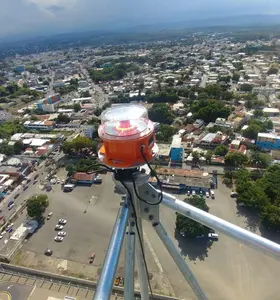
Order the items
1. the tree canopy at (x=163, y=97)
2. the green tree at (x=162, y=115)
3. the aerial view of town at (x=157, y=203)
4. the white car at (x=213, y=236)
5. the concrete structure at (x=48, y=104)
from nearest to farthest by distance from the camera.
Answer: the aerial view of town at (x=157, y=203), the white car at (x=213, y=236), the green tree at (x=162, y=115), the tree canopy at (x=163, y=97), the concrete structure at (x=48, y=104)

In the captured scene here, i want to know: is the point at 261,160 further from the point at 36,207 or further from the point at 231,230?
the point at 231,230

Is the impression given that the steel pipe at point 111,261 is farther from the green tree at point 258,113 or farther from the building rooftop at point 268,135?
the green tree at point 258,113

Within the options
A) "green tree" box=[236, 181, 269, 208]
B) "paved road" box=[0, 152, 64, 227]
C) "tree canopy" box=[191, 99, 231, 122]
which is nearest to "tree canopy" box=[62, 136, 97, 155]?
"paved road" box=[0, 152, 64, 227]

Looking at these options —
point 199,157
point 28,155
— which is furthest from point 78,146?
point 199,157

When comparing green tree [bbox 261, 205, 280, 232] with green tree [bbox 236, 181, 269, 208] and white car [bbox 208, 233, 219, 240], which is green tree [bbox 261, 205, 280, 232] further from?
white car [bbox 208, 233, 219, 240]

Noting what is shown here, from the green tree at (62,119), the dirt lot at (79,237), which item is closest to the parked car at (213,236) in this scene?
the dirt lot at (79,237)
